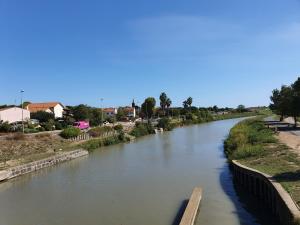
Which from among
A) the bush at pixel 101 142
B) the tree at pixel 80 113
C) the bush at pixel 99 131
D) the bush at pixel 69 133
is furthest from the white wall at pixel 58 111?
the bush at pixel 69 133

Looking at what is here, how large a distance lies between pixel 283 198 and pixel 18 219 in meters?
13.1

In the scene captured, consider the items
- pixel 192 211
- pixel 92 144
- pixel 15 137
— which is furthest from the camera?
pixel 92 144

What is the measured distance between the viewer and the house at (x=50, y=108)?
10075 cm

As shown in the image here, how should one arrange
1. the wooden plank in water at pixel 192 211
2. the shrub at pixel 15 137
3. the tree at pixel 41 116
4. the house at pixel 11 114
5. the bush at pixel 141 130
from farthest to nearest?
the tree at pixel 41 116 < the bush at pixel 141 130 < the house at pixel 11 114 < the shrub at pixel 15 137 < the wooden plank in water at pixel 192 211

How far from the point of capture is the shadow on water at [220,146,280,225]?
62.0ft

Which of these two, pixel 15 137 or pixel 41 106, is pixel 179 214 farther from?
pixel 41 106

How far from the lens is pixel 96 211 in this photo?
21.6 metres

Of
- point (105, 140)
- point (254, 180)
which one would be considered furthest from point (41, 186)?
point (105, 140)

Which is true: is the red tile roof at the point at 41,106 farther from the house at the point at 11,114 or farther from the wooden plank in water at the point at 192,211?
the wooden plank in water at the point at 192,211

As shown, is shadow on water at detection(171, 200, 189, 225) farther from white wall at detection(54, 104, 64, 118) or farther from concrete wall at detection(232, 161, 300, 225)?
white wall at detection(54, 104, 64, 118)

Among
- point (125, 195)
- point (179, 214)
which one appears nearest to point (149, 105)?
point (125, 195)

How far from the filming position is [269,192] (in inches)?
795

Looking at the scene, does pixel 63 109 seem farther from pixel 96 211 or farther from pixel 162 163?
pixel 96 211

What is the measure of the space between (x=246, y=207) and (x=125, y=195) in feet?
25.0
